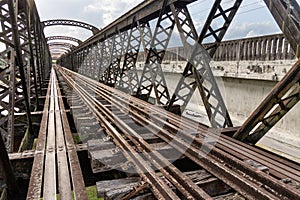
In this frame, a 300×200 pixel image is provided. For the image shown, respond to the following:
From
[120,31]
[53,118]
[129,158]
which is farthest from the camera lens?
[120,31]

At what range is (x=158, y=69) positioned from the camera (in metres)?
6.80

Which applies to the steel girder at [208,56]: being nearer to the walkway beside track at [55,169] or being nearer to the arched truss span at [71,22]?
the walkway beside track at [55,169]

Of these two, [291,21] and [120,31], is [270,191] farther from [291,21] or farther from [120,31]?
[120,31]

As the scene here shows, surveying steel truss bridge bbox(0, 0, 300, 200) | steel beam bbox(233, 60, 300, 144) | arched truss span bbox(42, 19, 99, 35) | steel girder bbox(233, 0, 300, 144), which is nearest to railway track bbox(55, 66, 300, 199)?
steel truss bridge bbox(0, 0, 300, 200)

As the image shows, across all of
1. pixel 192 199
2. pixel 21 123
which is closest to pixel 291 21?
pixel 192 199

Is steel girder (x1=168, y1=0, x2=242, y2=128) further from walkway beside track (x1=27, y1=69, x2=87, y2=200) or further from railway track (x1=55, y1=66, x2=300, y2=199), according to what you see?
walkway beside track (x1=27, y1=69, x2=87, y2=200)

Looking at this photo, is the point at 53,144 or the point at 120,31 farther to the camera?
the point at 120,31

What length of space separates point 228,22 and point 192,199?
316 centimetres

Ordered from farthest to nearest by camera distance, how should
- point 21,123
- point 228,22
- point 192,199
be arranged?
1. point 21,123
2. point 228,22
3. point 192,199

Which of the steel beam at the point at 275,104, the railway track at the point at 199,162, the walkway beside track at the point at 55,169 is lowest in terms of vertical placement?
the walkway beside track at the point at 55,169

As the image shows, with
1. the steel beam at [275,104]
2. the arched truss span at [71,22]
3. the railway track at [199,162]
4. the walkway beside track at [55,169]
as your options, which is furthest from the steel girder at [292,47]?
the arched truss span at [71,22]

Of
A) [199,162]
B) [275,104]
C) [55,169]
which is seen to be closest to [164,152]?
[199,162]

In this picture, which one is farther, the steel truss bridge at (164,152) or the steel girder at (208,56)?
the steel girder at (208,56)

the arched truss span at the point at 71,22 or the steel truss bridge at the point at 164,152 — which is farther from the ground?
the arched truss span at the point at 71,22
